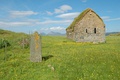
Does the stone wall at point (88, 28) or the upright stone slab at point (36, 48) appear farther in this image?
the stone wall at point (88, 28)

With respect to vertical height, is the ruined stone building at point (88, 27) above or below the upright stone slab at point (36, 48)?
above

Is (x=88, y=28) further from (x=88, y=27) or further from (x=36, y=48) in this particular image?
(x=36, y=48)

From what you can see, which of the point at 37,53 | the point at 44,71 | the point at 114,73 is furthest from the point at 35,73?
the point at 114,73

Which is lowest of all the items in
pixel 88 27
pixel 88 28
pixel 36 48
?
pixel 36 48

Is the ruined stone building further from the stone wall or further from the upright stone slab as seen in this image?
the upright stone slab

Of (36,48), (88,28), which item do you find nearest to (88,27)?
(88,28)

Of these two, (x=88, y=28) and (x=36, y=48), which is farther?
(x=88, y=28)

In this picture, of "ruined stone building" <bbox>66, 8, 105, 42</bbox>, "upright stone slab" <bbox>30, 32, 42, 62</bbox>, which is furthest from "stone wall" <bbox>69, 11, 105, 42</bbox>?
"upright stone slab" <bbox>30, 32, 42, 62</bbox>

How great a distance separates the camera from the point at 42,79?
39.4ft

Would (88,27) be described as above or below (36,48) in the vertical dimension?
above

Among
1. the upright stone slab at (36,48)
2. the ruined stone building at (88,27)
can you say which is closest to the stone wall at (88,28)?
the ruined stone building at (88,27)

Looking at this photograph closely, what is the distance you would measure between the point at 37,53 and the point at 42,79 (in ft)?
19.5

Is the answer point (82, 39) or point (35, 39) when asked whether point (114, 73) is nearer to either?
point (35, 39)

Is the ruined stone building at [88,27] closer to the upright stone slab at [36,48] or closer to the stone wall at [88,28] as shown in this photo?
the stone wall at [88,28]
